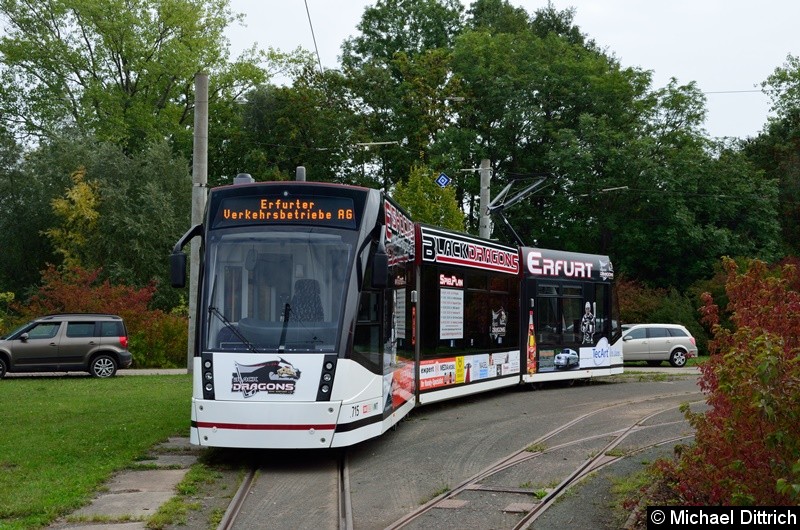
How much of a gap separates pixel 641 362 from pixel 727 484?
3135 centimetres

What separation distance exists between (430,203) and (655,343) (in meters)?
9.22

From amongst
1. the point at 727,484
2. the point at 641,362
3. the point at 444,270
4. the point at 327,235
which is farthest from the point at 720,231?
the point at 727,484

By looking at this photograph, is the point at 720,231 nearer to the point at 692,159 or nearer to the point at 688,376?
the point at 692,159

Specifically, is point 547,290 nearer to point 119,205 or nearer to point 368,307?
point 368,307

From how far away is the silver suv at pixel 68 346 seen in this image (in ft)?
87.2

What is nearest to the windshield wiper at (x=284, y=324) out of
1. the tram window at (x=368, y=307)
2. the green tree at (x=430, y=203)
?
the tram window at (x=368, y=307)

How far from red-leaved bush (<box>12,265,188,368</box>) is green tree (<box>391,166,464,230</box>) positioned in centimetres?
886

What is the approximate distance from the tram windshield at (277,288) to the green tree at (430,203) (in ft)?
77.7

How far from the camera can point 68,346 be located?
27.0 metres

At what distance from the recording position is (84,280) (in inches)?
1393

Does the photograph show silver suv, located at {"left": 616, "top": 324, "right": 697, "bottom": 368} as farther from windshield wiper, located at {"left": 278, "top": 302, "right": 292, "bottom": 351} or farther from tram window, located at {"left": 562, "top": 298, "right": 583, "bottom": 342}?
windshield wiper, located at {"left": 278, "top": 302, "right": 292, "bottom": 351}

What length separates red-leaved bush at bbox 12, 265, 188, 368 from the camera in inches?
1299

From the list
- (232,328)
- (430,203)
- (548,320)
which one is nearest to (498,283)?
(548,320)

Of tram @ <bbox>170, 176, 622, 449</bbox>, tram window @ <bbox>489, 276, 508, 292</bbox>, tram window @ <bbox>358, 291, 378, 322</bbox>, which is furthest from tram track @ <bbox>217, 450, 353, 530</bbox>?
tram window @ <bbox>489, 276, 508, 292</bbox>
